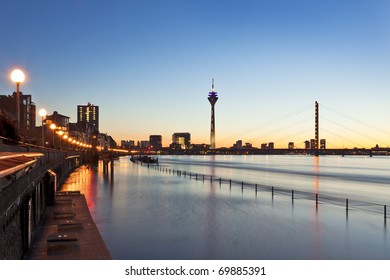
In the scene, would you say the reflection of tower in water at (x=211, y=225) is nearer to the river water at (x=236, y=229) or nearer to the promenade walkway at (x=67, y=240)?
the river water at (x=236, y=229)

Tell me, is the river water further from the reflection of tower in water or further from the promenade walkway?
the promenade walkway

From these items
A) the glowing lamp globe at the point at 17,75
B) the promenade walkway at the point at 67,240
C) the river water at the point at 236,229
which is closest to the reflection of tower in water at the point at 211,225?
the river water at the point at 236,229

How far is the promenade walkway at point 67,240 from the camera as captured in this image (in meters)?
17.5

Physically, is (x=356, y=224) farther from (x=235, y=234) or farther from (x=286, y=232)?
(x=235, y=234)

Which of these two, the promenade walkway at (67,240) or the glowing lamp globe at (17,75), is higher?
the glowing lamp globe at (17,75)

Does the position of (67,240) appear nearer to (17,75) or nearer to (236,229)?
(17,75)

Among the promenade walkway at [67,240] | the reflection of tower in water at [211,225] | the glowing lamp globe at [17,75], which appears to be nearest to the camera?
the promenade walkway at [67,240]

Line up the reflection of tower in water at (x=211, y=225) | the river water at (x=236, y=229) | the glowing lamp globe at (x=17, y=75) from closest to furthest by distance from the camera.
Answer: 1. the glowing lamp globe at (x=17, y=75)
2. the river water at (x=236, y=229)
3. the reflection of tower in water at (x=211, y=225)

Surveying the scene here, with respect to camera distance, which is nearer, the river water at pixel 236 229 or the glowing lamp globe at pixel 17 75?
the glowing lamp globe at pixel 17 75

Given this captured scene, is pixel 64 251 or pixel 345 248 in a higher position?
pixel 64 251
